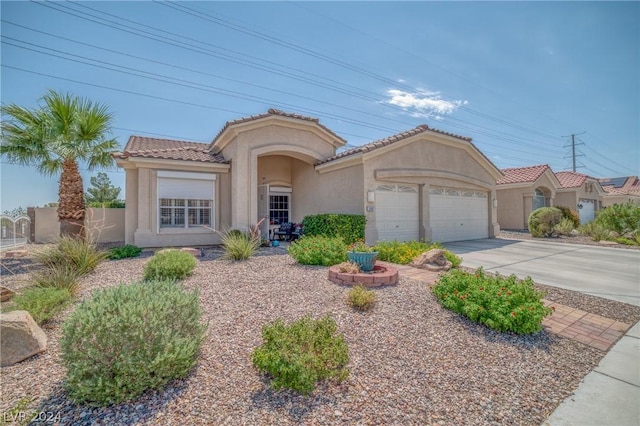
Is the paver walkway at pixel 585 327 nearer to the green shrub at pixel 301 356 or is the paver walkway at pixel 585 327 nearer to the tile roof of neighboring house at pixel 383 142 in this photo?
the green shrub at pixel 301 356

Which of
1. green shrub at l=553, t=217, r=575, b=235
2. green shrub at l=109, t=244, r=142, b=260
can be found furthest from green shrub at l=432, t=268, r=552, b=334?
green shrub at l=553, t=217, r=575, b=235

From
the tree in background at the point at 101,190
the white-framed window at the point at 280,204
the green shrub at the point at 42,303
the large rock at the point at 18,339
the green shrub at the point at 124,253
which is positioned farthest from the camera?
the tree in background at the point at 101,190

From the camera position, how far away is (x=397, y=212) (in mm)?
13930

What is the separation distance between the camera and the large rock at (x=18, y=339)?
147 inches

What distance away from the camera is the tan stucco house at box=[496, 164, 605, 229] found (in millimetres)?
22766

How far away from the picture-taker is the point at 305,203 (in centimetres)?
1653

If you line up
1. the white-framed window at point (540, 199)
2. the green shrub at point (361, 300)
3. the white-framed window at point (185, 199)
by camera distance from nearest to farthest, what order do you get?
1. the green shrub at point (361, 300)
2. the white-framed window at point (185, 199)
3. the white-framed window at point (540, 199)

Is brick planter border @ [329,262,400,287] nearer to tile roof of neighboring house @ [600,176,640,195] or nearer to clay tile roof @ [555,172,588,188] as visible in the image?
clay tile roof @ [555,172,588,188]

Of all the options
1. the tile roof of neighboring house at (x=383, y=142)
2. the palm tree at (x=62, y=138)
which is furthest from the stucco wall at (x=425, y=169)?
the palm tree at (x=62, y=138)

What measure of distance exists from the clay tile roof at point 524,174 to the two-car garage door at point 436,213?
23.0 feet

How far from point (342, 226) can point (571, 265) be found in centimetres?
825

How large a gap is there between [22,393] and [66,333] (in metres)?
1.03

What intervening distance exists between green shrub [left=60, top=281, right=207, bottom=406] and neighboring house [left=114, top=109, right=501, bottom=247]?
9975 millimetres

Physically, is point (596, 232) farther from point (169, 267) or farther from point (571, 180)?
point (169, 267)
